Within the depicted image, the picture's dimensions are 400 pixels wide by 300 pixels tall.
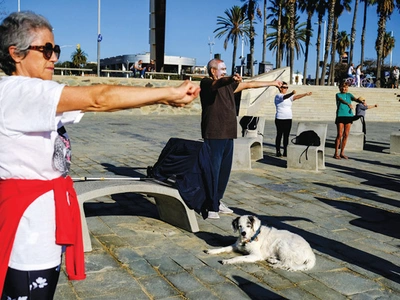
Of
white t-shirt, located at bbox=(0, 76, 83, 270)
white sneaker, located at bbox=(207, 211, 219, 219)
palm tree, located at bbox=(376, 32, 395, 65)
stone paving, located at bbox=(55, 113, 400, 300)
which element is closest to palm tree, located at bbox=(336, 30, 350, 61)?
palm tree, located at bbox=(376, 32, 395, 65)

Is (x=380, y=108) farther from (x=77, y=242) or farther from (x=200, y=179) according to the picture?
(x=77, y=242)

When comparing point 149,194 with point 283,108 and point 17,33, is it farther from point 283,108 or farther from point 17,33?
point 283,108

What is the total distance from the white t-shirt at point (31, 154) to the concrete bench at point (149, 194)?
2.71 m

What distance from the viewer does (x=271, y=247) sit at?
4.41 m

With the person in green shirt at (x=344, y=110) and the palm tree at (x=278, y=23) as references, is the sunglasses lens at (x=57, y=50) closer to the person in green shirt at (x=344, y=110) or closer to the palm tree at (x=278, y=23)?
the person in green shirt at (x=344, y=110)

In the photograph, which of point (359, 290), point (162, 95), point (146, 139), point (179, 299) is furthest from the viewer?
point (146, 139)

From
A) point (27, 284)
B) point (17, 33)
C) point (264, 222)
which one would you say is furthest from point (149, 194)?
point (17, 33)

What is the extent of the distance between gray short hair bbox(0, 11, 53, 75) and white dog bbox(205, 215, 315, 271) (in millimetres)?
2951

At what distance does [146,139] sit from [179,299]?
10601 mm

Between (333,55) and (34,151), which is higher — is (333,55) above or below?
above

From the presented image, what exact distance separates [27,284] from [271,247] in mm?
2938

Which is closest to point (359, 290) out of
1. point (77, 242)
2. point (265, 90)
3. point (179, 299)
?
point (179, 299)

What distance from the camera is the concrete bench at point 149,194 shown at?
4625 millimetres

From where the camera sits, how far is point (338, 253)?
4734 mm
